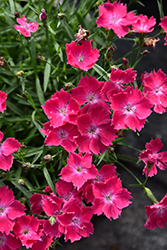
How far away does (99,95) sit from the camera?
2.81 feet

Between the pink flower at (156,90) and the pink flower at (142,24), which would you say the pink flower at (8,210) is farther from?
the pink flower at (142,24)

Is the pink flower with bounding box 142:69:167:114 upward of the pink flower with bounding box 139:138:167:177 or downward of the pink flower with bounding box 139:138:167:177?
upward

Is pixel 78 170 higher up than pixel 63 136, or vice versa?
pixel 63 136

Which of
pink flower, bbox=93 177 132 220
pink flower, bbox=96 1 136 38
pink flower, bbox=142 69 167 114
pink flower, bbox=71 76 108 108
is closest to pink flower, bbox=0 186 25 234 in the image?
pink flower, bbox=93 177 132 220

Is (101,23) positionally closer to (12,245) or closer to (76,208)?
(76,208)

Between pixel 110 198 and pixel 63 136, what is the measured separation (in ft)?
0.86

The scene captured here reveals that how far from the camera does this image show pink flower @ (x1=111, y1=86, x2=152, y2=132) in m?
0.84

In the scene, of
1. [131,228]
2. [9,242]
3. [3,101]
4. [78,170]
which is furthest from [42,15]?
[131,228]

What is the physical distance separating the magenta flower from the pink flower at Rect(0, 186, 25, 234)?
290 millimetres

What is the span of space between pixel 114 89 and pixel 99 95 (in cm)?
5

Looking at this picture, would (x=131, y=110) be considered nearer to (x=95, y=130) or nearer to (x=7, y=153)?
(x=95, y=130)

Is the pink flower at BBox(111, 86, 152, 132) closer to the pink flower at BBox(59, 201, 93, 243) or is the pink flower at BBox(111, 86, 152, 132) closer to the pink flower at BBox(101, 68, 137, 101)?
the pink flower at BBox(101, 68, 137, 101)

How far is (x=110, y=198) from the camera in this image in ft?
2.90

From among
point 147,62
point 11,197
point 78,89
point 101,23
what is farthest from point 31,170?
point 147,62
